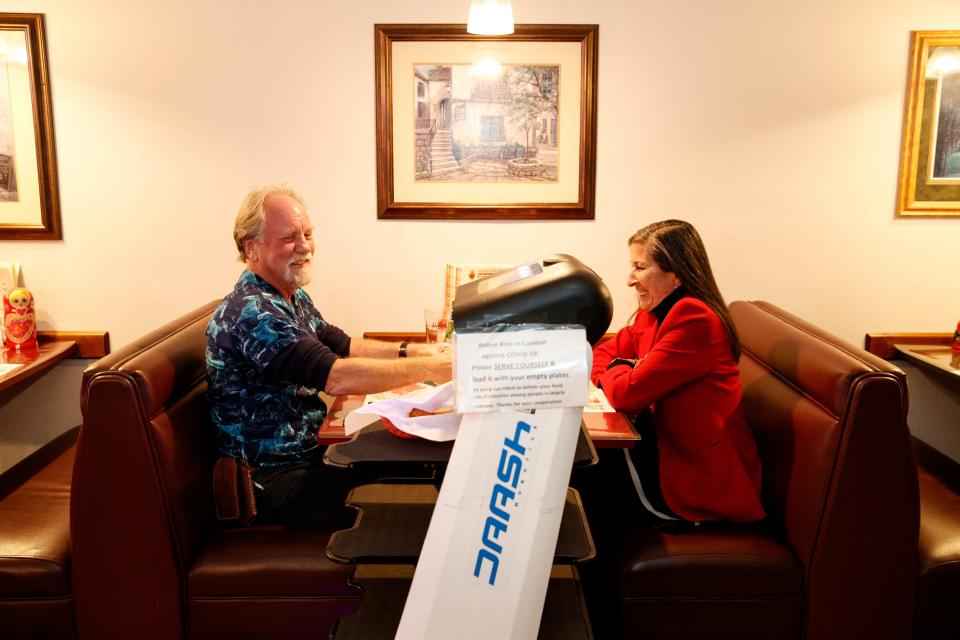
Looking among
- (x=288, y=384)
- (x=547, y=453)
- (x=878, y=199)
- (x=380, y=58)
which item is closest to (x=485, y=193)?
(x=380, y=58)

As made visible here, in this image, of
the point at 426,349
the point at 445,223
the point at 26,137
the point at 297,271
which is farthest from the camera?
the point at 445,223

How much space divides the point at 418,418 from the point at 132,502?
1064 millimetres

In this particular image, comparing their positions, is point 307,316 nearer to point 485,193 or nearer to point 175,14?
point 485,193

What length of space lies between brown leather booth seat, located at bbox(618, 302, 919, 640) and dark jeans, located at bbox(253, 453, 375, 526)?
78 centimetres

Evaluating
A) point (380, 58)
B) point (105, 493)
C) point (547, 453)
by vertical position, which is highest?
point (380, 58)

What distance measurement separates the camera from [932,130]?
3139 mm

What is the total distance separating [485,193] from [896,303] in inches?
68.6

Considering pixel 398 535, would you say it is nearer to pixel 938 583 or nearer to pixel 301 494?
pixel 301 494

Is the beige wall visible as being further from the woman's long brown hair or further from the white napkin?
the white napkin

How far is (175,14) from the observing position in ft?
10.1

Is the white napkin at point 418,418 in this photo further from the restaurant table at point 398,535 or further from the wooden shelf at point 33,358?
the wooden shelf at point 33,358

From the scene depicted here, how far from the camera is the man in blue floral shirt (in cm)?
200

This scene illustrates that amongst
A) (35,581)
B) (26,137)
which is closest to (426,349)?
(35,581)

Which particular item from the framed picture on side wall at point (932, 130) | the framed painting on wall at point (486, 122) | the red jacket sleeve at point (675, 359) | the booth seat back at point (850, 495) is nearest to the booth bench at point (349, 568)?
the booth seat back at point (850, 495)
